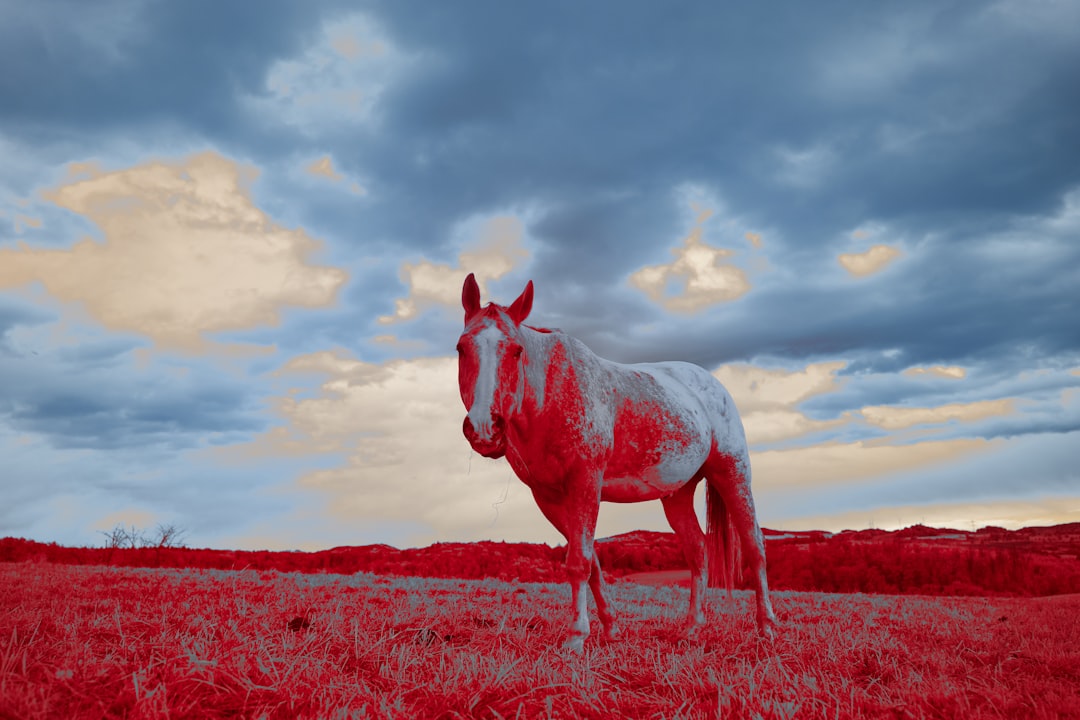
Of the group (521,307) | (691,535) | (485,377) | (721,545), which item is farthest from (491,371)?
(721,545)

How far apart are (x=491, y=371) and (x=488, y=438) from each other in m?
0.47

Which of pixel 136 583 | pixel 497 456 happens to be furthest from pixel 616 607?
pixel 136 583

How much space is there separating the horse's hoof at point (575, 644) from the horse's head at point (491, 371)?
139 cm

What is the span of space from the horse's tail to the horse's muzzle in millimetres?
3745

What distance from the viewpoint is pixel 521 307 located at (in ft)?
17.0

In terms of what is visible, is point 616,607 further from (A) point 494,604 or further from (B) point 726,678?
(B) point 726,678

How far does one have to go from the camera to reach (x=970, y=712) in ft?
10.1

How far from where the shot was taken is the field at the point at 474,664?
2.80 meters

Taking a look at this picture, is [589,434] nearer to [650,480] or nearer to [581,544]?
[581,544]

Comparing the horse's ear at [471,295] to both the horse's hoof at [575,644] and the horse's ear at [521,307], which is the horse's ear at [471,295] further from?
the horse's hoof at [575,644]

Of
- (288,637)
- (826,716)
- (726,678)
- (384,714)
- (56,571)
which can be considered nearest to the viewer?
(384,714)

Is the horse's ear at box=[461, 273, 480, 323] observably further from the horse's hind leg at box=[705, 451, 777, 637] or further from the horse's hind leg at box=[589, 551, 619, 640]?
Answer: the horse's hind leg at box=[705, 451, 777, 637]

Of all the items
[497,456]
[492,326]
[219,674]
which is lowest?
[219,674]

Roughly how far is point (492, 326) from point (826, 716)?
10.2 feet
